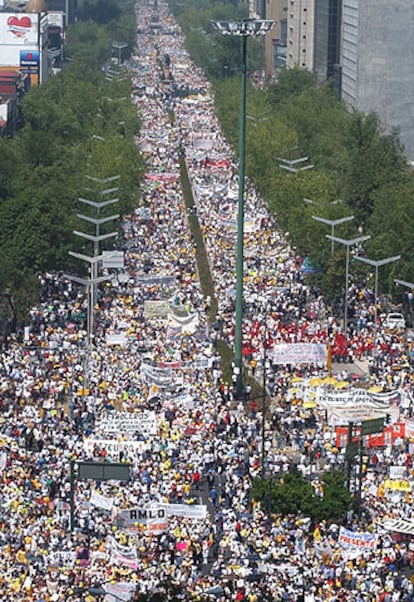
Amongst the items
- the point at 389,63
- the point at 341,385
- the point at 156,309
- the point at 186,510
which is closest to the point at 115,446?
the point at 186,510

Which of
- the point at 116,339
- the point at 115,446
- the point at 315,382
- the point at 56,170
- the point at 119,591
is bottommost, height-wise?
the point at 56,170

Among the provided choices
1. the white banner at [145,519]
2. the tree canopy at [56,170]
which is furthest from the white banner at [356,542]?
the tree canopy at [56,170]

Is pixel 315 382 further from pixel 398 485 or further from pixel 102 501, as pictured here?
pixel 102 501

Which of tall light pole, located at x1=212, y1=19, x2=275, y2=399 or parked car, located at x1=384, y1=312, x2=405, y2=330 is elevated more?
tall light pole, located at x1=212, y1=19, x2=275, y2=399

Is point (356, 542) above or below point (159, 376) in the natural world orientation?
above

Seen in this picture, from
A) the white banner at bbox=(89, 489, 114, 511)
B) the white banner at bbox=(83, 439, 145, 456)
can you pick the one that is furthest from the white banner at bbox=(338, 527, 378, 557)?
the white banner at bbox=(83, 439, 145, 456)

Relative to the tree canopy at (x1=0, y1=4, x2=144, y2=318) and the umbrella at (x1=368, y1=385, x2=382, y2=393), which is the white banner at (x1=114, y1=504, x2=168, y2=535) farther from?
the tree canopy at (x1=0, y1=4, x2=144, y2=318)

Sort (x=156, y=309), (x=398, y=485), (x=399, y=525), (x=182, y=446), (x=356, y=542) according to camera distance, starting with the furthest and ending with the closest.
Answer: (x=156, y=309)
(x=182, y=446)
(x=398, y=485)
(x=399, y=525)
(x=356, y=542)
